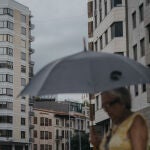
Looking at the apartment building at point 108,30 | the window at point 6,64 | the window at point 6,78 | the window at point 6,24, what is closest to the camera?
the apartment building at point 108,30

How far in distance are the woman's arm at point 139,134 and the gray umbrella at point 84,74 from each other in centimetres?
77

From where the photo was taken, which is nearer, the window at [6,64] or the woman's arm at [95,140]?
the woman's arm at [95,140]

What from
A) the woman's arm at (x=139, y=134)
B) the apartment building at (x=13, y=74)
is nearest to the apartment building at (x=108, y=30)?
the woman's arm at (x=139, y=134)

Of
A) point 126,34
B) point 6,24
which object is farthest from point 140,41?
point 6,24

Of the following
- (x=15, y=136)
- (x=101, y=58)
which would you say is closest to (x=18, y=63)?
(x=15, y=136)

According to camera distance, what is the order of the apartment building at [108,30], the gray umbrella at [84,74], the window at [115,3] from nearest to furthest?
the gray umbrella at [84,74] < the apartment building at [108,30] < the window at [115,3]

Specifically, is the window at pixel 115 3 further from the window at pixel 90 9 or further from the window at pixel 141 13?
the window at pixel 90 9

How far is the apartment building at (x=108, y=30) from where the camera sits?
39781 millimetres

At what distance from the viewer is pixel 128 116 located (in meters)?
4.04

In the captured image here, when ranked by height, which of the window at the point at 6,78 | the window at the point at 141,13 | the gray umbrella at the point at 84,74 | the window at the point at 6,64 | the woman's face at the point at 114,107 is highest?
the window at the point at 6,64

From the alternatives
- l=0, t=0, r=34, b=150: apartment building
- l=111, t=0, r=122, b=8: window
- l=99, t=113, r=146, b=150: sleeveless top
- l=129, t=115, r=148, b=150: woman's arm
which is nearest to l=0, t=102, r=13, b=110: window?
l=0, t=0, r=34, b=150: apartment building

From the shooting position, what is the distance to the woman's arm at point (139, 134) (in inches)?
150

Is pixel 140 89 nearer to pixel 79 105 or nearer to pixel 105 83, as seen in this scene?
pixel 105 83

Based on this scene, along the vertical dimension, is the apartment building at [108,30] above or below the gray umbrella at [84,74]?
above
